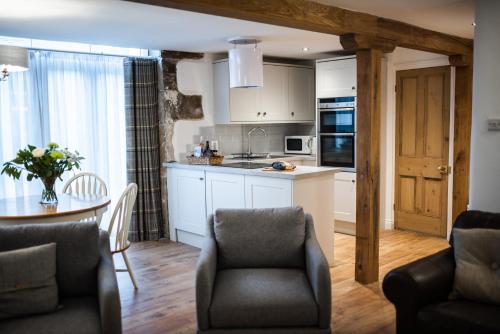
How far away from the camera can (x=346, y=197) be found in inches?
229

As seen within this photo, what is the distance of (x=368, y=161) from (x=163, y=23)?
2092 mm

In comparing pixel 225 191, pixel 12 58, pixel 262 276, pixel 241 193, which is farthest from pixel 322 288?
pixel 12 58

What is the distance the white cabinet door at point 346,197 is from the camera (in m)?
5.75

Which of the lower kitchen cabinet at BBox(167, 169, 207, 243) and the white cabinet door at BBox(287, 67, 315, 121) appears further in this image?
the white cabinet door at BBox(287, 67, 315, 121)

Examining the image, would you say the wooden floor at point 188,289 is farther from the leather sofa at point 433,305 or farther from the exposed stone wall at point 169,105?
the exposed stone wall at point 169,105

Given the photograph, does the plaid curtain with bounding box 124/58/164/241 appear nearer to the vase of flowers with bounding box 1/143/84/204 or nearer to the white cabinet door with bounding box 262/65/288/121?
the white cabinet door with bounding box 262/65/288/121

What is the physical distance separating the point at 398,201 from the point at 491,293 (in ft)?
11.7

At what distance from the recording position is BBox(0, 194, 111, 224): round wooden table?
3.42m

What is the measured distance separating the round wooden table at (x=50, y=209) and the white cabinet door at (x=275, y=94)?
2.87 m

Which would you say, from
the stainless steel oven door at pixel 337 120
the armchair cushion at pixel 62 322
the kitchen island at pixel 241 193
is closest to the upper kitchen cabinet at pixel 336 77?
the stainless steel oven door at pixel 337 120

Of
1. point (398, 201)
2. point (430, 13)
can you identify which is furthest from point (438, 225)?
point (430, 13)

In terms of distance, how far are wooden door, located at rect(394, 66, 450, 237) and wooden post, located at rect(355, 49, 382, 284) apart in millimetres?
1892

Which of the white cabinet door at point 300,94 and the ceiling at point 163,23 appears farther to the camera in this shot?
the white cabinet door at point 300,94

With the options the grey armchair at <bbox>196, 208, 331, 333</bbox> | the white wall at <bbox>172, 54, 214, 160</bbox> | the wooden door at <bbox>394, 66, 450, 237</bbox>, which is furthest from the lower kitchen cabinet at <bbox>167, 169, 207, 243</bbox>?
the wooden door at <bbox>394, 66, 450, 237</bbox>
